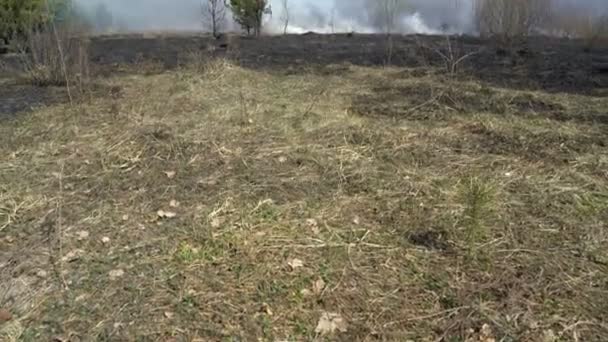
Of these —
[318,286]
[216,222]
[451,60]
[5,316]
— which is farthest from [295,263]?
[451,60]

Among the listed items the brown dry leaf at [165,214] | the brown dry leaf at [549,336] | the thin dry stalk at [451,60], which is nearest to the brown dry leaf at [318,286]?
the brown dry leaf at [549,336]

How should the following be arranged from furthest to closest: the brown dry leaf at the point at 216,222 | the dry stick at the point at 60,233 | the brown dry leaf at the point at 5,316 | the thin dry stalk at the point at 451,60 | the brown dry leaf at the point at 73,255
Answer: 1. the thin dry stalk at the point at 451,60
2. the brown dry leaf at the point at 216,222
3. the brown dry leaf at the point at 73,255
4. the dry stick at the point at 60,233
5. the brown dry leaf at the point at 5,316

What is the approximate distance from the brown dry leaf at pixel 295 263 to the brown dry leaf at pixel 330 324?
1.06 feet

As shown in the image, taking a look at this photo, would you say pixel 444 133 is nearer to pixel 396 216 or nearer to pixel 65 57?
pixel 396 216

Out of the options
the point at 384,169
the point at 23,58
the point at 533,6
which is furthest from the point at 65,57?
the point at 533,6

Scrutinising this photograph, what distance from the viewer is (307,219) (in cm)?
250

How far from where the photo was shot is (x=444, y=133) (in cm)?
379

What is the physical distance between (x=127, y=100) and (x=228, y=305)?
3895mm

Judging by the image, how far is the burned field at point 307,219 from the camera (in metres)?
1.81

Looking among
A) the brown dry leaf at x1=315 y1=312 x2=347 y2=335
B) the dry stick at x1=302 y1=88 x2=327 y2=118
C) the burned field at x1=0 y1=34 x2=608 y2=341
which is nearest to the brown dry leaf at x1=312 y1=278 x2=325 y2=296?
the burned field at x1=0 y1=34 x2=608 y2=341

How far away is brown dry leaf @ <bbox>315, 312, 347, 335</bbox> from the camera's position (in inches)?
68.7

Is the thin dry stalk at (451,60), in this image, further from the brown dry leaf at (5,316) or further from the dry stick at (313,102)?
the brown dry leaf at (5,316)

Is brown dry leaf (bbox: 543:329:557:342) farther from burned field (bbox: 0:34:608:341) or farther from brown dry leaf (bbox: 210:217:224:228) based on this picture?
brown dry leaf (bbox: 210:217:224:228)

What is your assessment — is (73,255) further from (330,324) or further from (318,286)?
(330,324)
